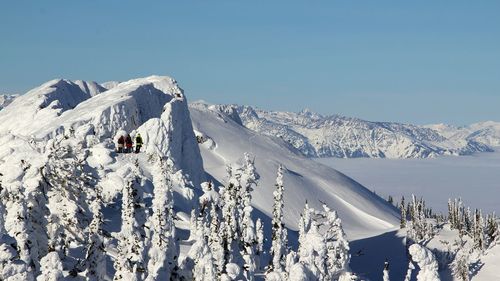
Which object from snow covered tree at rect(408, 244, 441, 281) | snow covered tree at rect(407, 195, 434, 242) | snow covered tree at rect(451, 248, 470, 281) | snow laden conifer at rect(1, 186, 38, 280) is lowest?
snow covered tree at rect(451, 248, 470, 281)

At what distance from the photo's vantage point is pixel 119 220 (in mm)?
67250

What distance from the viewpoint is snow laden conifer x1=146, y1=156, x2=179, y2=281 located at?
3812cm

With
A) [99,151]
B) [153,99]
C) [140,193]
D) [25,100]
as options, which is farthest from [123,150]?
[140,193]

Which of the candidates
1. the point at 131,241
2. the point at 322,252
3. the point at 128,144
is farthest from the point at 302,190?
the point at 131,241

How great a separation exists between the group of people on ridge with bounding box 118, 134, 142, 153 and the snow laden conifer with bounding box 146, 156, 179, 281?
6010cm

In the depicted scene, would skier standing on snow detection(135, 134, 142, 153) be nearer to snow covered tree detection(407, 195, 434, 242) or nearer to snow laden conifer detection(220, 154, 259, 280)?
snow laden conifer detection(220, 154, 259, 280)

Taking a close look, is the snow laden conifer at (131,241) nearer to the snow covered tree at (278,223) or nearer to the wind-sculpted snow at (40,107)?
the snow covered tree at (278,223)

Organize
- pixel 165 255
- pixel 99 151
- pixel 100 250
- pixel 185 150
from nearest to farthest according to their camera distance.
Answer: pixel 100 250
pixel 165 255
pixel 99 151
pixel 185 150

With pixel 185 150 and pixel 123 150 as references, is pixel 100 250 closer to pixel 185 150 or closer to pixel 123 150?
pixel 123 150

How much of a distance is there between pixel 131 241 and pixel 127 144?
223 ft

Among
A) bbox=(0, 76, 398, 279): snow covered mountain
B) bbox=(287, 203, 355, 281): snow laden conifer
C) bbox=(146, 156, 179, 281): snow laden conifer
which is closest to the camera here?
bbox=(0, 76, 398, 279): snow covered mountain

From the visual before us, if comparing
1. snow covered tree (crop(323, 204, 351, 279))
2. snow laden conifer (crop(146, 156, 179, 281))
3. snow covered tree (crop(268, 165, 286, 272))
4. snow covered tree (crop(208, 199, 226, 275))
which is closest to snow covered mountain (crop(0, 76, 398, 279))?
snow laden conifer (crop(146, 156, 179, 281))

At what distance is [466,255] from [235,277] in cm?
10544

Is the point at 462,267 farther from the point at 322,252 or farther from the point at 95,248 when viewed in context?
the point at 95,248
